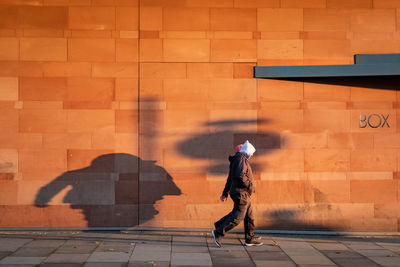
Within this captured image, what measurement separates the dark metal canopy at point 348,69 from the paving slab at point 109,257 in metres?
4.26

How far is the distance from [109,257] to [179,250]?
115cm

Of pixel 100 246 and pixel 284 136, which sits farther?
pixel 284 136

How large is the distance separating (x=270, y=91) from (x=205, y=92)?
1315 millimetres

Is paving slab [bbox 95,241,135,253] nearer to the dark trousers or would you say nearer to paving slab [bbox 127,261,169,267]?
paving slab [bbox 127,261,169,267]

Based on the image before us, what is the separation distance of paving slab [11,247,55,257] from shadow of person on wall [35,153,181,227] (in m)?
1.51

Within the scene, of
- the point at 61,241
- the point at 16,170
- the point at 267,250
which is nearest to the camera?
the point at 267,250

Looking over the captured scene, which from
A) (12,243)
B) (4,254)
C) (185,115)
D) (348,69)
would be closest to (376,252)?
(348,69)

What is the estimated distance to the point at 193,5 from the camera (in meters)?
8.39

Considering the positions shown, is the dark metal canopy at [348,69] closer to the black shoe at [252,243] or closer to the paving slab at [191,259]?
the black shoe at [252,243]

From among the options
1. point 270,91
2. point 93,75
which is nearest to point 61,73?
point 93,75

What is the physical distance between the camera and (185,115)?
8.33m

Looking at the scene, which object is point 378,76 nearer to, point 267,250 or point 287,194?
point 287,194

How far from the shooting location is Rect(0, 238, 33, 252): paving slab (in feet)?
22.3

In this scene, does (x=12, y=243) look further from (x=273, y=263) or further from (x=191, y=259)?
(x=273, y=263)
